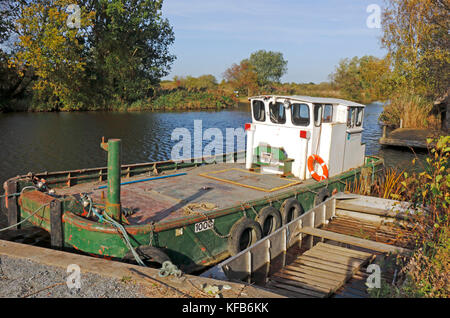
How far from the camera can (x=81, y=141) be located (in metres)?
22.8

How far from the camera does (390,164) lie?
21422 mm

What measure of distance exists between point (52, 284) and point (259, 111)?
8133mm

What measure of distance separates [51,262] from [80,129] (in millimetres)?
23529

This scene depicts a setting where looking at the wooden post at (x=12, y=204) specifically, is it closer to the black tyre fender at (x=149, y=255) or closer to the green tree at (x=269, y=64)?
the black tyre fender at (x=149, y=255)

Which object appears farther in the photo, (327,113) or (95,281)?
(327,113)

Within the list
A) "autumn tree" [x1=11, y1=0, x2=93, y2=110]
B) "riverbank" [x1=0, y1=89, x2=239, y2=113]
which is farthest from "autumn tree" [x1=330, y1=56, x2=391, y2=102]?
"autumn tree" [x1=11, y1=0, x2=93, y2=110]

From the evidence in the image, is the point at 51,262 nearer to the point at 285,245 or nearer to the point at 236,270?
the point at 236,270

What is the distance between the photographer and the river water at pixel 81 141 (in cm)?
1753

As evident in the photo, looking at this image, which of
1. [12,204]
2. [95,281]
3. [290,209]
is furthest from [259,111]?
[95,281]

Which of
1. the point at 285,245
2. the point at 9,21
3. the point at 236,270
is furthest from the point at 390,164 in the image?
the point at 9,21

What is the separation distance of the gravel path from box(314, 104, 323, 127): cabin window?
24.2 ft

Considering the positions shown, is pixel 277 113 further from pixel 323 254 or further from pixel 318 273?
pixel 318 273

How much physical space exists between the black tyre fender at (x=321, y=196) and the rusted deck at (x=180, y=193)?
427mm

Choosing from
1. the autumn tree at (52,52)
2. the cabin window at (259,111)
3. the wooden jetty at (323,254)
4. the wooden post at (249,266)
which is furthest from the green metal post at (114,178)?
the autumn tree at (52,52)
